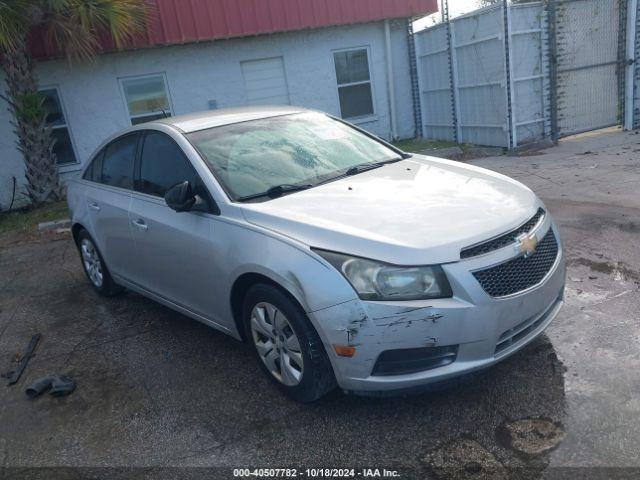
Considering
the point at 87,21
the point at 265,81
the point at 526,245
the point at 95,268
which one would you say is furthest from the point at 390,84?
the point at 526,245

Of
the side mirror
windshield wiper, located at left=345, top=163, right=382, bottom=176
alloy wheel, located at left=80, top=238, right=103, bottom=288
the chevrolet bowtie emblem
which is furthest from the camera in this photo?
alloy wheel, located at left=80, top=238, right=103, bottom=288

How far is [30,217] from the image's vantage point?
32.2 ft

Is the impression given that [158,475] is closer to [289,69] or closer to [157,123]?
[157,123]

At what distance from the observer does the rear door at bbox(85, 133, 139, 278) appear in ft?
14.8

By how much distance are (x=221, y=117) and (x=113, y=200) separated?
116 cm

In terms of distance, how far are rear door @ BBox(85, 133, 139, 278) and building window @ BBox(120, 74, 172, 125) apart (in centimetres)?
683

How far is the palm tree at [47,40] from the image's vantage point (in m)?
8.79

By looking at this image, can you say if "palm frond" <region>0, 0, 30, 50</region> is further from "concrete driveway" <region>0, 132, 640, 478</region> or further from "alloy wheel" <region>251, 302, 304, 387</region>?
"alloy wheel" <region>251, 302, 304, 387</region>

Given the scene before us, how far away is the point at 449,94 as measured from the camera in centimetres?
1214

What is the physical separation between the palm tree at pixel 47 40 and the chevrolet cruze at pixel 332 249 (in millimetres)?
5802

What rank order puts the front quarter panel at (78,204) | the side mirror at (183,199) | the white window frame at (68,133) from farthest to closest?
the white window frame at (68,133) < the front quarter panel at (78,204) < the side mirror at (183,199)

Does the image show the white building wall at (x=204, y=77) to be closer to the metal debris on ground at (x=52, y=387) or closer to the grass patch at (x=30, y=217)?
the grass patch at (x=30, y=217)

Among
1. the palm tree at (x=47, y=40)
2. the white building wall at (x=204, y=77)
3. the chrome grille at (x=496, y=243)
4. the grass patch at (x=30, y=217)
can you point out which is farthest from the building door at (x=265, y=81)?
the chrome grille at (x=496, y=243)

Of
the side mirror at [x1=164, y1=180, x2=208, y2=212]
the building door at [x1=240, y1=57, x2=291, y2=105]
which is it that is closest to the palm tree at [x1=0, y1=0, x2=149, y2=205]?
the building door at [x1=240, y1=57, x2=291, y2=105]
